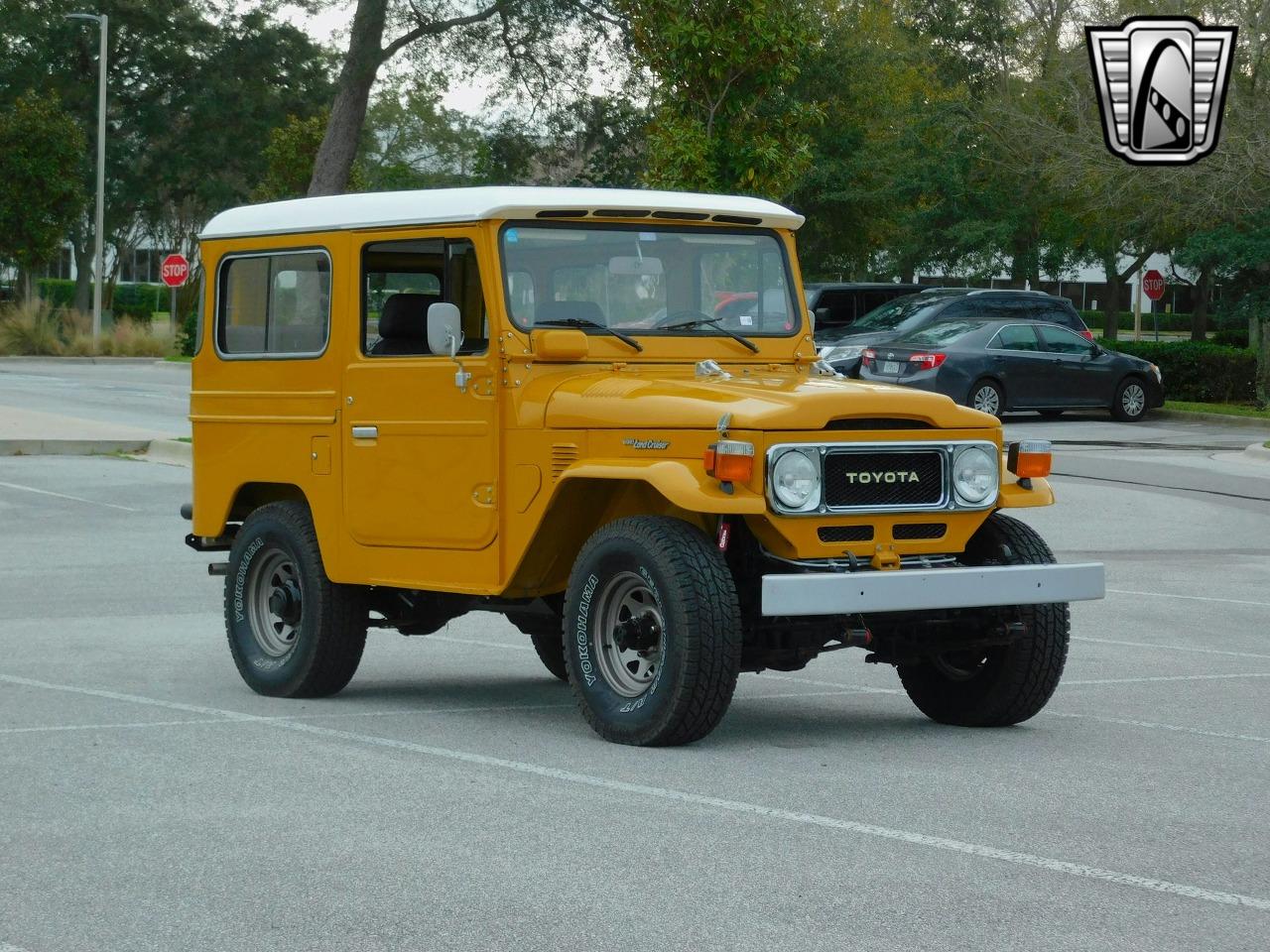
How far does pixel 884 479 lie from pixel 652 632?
3.51ft

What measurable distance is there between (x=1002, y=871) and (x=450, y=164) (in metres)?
86.2

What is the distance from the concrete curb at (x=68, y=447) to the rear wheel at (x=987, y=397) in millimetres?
11145

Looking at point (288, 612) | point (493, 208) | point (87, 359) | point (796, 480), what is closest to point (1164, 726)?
point (796, 480)

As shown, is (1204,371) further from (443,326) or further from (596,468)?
(596,468)

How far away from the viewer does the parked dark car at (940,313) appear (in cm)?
2822

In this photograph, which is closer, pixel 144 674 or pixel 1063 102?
pixel 144 674

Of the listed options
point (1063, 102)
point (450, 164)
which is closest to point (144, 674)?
point (1063, 102)

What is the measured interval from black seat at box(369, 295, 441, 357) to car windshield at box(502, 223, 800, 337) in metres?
0.64

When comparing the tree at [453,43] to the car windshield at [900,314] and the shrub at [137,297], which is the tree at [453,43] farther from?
the shrub at [137,297]

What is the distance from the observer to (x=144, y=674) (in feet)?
31.9

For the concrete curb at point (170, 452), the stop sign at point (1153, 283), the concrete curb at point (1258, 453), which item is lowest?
the concrete curb at point (170, 452)

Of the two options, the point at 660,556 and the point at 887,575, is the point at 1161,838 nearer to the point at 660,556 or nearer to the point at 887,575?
the point at 887,575

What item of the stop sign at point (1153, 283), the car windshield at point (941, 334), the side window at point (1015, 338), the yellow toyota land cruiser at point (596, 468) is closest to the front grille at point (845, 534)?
the yellow toyota land cruiser at point (596, 468)

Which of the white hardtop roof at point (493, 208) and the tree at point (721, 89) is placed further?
the tree at point (721, 89)
